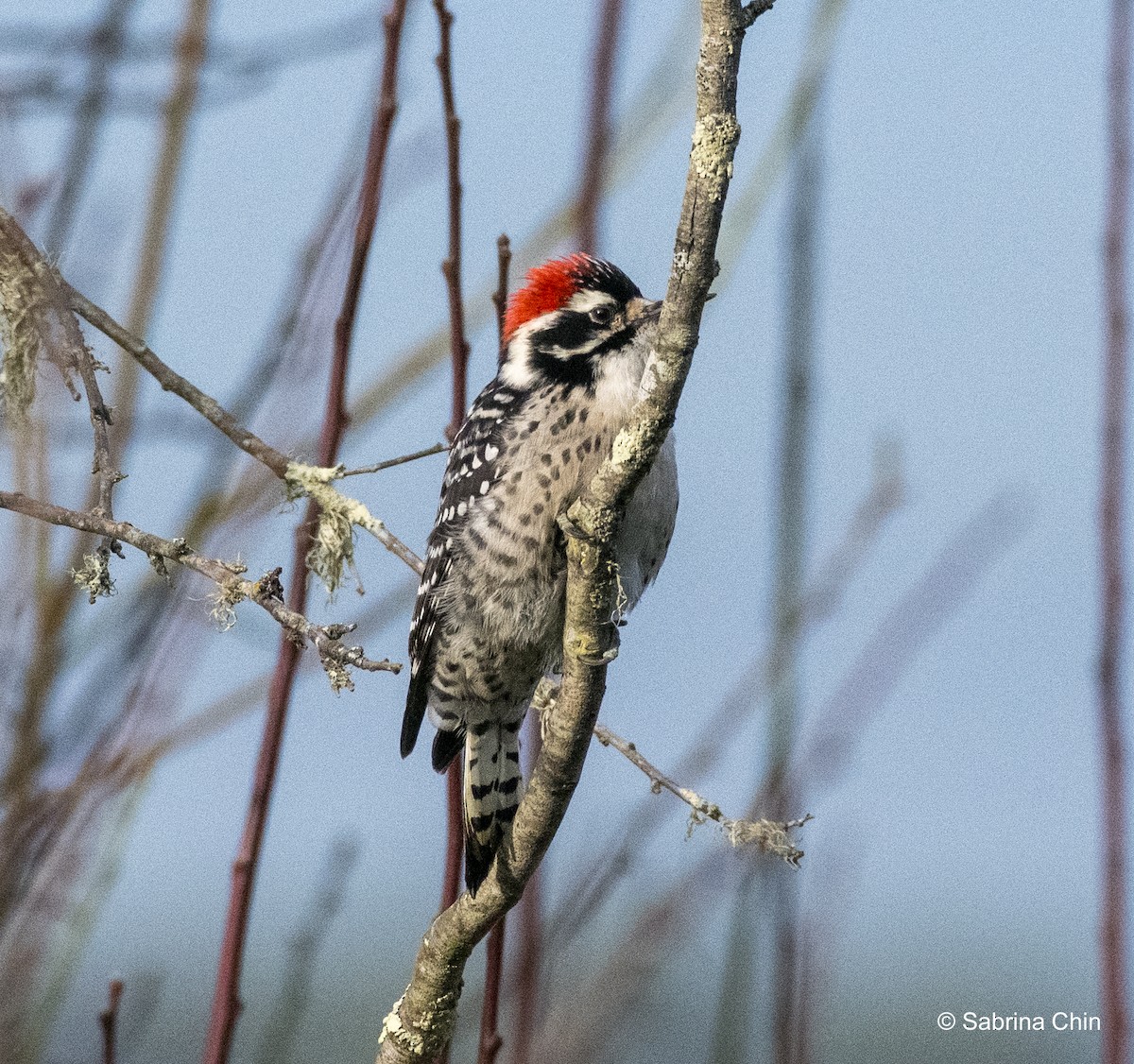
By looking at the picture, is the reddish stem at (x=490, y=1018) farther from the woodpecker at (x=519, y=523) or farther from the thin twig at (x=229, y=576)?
the thin twig at (x=229, y=576)

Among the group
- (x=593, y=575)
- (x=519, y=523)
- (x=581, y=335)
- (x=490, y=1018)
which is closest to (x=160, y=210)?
(x=593, y=575)

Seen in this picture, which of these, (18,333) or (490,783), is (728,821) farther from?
(18,333)

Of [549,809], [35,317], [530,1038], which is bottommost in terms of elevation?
[530,1038]

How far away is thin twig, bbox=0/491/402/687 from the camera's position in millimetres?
2016

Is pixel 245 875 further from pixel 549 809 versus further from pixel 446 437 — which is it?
pixel 446 437

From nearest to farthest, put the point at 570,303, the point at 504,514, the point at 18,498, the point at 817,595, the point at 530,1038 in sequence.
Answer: the point at 18,498 < the point at 530,1038 < the point at 817,595 < the point at 504,514 < the point at 570,303

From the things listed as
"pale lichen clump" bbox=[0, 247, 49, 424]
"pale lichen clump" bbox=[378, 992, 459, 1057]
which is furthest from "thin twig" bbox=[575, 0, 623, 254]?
"pale lichen clump" bbox=[378, 992, 459, 1057]

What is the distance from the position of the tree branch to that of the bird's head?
986mm

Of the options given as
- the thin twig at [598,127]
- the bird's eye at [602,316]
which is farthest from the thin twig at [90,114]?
the bird's eye at [602,316]

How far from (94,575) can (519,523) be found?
3.87 feet

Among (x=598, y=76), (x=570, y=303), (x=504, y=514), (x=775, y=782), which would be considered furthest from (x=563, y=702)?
(x=570, y=303)

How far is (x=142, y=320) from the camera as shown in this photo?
235 cm

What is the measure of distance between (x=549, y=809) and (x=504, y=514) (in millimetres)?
886

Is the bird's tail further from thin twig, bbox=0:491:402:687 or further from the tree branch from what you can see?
thin twig, bbox=0:491:402:687
